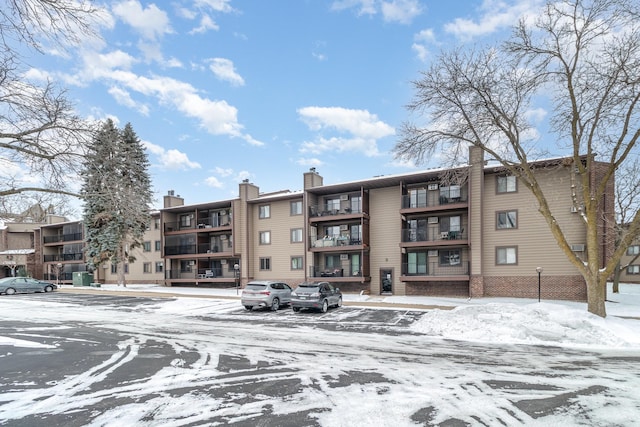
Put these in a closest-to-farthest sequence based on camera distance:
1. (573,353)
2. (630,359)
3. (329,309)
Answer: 1. (630,359)
2. (573,353)
3. (329,309)

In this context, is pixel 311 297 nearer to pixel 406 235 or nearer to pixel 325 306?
pixel 325 306

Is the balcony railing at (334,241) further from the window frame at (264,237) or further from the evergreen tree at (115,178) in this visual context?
the evergreen tree at (115,178)

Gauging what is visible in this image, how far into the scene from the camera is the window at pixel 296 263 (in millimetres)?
30102

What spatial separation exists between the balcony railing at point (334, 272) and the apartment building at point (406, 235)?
0.26 feet

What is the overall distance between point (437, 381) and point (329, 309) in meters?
12.6

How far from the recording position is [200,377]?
7301 millimetres

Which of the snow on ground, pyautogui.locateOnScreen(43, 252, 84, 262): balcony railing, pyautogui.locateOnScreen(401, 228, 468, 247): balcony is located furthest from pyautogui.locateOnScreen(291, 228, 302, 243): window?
pyautogui.locateOnScreen(43, 252, 84, 262): balcony railing

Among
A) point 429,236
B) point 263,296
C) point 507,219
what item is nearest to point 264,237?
point 263,296

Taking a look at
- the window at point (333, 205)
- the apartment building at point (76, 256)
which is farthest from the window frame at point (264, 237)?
the apartment building at point (76, 256)

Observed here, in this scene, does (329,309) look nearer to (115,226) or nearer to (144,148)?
(115,226)

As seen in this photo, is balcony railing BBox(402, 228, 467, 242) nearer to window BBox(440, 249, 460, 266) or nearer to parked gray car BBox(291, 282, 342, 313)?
window BBox(440, 249, 460, 266)

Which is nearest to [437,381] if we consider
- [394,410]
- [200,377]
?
[394,410]

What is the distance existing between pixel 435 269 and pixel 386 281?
3.85 meters

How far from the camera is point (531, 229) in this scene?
22656mm
